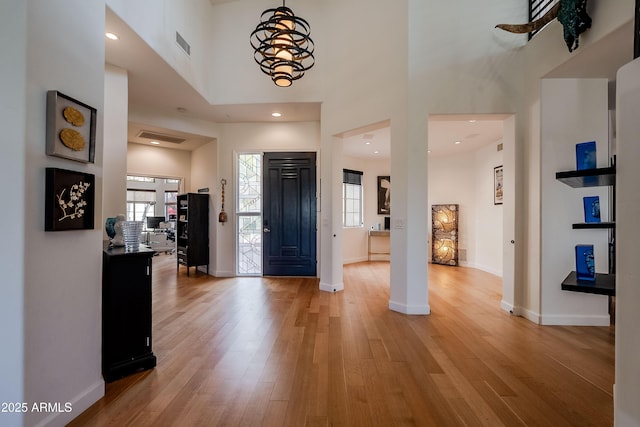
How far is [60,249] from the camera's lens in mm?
1758

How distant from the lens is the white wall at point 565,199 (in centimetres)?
333

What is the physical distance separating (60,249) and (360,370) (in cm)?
227

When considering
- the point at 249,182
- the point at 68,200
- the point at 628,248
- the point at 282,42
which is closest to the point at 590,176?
the point at 628,248

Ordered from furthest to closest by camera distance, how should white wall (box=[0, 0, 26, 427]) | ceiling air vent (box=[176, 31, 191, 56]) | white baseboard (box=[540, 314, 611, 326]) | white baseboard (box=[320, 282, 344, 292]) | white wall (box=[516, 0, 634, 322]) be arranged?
white baseboard (box=[320, 282, 344, 292])
ceiling air vent (box=[176, 31, 191, 56])
white baseboard (box=[540, 314, 611, 326])
white wall (box=[516, 0, 634, 322])
white wall (box=[0, 0, 26, 427])

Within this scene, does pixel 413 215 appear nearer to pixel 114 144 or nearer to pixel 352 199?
pixel 114 144

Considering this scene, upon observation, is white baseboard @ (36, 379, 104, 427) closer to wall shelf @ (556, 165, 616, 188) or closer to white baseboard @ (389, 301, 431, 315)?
white baseboard @ (389, 301, 431, 315)

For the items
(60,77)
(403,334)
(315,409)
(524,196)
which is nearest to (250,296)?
Result: (403,334)

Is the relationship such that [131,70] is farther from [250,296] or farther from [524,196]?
[524,196]

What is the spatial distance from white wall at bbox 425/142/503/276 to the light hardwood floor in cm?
286

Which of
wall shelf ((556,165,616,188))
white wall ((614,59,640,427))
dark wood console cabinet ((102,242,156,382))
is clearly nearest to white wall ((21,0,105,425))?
dark wood console cabinet ((102,242,156,382))

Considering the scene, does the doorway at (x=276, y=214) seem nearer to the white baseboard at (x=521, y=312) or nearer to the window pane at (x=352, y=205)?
the window pane at (x=352, y=205)

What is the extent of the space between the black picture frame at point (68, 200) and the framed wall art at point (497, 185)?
688cm

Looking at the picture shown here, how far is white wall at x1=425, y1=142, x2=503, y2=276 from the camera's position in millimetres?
6484

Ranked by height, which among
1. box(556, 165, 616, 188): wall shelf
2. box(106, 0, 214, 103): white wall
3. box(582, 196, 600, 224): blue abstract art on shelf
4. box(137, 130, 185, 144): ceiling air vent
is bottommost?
box(582, 196, 600, 224): blue abstract art on shelf
